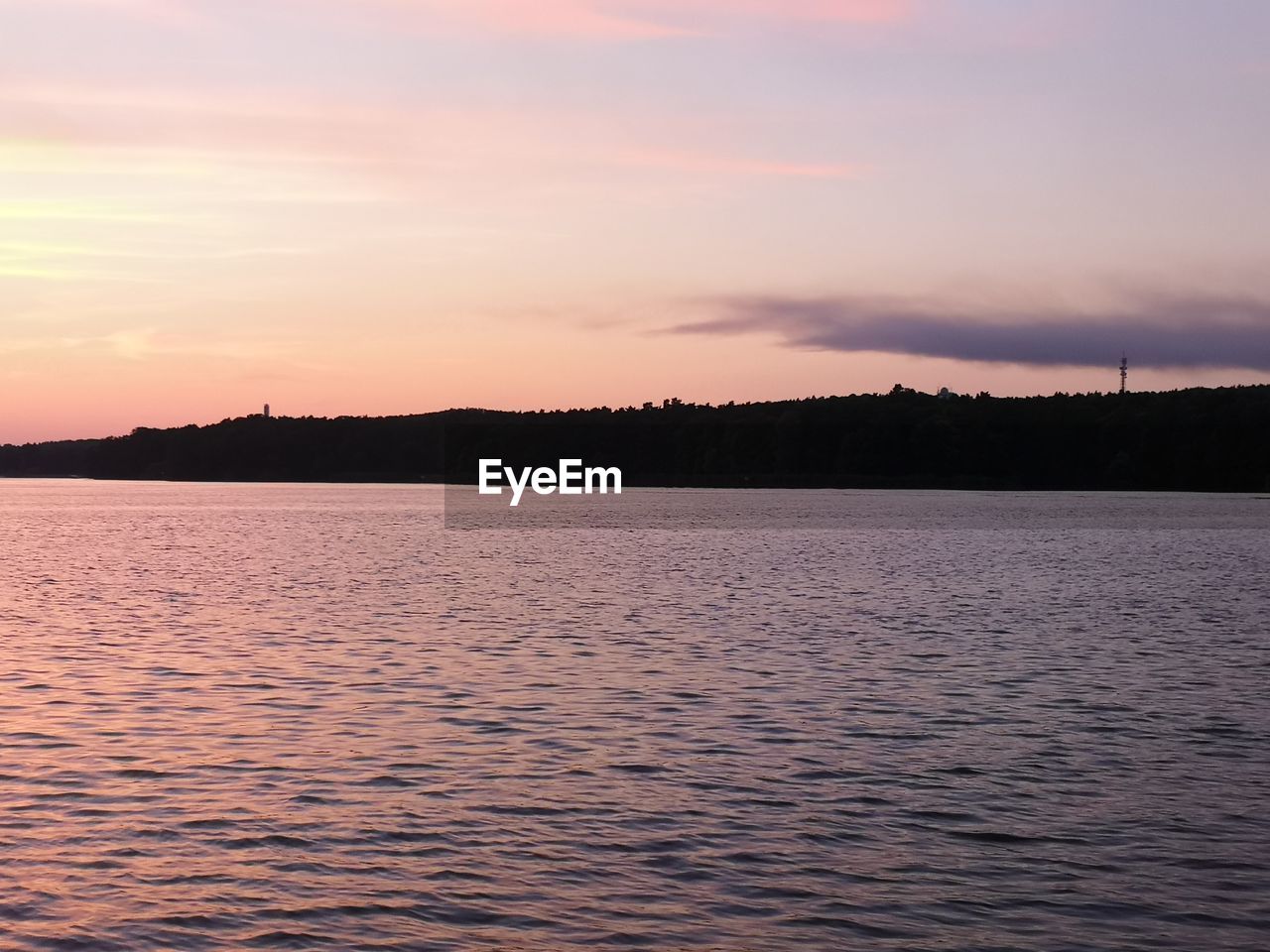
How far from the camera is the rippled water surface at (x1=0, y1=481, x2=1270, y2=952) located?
13828mm

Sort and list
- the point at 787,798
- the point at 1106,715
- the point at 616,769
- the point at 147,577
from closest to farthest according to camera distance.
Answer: the point at 787,798 → the point at 616,769 → the point at 1106,715 → the point at 147,577

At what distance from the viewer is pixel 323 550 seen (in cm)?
8788

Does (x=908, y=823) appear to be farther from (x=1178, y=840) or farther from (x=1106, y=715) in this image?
(x=1106, y=715)

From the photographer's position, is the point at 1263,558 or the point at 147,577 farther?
the point at 1263,558

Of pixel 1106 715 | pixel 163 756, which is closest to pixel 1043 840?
pixel 1106 715

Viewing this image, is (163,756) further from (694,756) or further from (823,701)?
(823,701)

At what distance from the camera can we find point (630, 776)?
65.0 ft

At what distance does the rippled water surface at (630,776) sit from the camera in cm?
1383

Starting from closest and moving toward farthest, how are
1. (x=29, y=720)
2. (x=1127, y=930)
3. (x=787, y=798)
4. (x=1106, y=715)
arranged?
(x=1127, y=930), (x=787, y=798), (x=29, y=720), (x=1106, y=715)

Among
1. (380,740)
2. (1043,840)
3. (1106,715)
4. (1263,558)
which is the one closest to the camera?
(1043,840)

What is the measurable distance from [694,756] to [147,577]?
45406 millimetres

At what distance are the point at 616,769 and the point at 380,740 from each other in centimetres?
413

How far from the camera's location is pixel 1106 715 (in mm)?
25375

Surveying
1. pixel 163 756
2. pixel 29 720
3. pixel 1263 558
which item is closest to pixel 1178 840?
pixel 163 756
